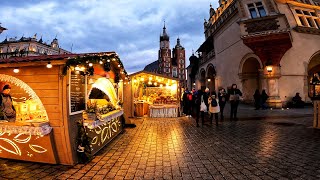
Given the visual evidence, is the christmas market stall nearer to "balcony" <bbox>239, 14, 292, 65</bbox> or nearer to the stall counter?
"balcony" <bbox>239, 14, 292, 65</bbox>

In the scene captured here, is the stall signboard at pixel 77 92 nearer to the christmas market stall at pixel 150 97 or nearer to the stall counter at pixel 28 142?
the stall counter at pixel 28 142

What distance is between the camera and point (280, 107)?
18.4 m

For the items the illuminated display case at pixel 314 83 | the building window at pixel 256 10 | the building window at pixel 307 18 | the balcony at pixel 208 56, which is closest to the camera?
the building window at pixel 256 10

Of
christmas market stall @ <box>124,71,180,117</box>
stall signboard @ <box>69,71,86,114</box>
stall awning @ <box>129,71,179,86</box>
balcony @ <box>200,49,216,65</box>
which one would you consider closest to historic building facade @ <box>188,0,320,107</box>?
balcony @ <box>200,49,216,65</box>

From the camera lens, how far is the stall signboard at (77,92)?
571 centimetres

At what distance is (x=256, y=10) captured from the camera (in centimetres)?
2011

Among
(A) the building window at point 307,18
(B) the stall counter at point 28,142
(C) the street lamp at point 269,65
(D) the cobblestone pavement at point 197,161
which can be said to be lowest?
(D) the cobblestone pavement at point 197,161

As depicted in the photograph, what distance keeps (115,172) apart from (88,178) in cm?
58

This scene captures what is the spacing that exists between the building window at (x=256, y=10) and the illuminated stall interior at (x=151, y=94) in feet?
34.6

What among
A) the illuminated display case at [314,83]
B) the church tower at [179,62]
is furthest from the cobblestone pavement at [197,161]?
the church tower at [179,62]

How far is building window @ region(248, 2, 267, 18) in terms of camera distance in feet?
65.3

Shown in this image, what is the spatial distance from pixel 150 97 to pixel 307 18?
1772cm

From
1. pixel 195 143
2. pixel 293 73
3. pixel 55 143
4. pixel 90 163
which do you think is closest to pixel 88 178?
pixel 90 163

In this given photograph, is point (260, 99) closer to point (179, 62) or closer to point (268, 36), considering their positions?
point (268, 36)
